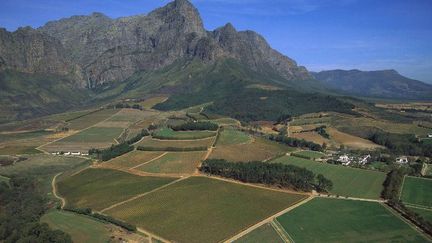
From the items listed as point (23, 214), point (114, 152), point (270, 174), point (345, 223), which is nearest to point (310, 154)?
point (270, 174)

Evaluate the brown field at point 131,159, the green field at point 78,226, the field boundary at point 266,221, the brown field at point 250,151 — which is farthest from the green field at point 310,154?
the green field at point 78,226

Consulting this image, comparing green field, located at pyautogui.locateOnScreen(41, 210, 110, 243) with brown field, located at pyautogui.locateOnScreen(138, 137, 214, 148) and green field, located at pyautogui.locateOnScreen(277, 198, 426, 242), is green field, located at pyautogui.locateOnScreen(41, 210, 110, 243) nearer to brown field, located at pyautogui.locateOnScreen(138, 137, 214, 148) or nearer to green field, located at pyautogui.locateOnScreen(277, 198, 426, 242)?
green field, located at pyautogui.locateOnScreen(277, 198, 426, 242)

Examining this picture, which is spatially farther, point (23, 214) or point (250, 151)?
point (250, 151)

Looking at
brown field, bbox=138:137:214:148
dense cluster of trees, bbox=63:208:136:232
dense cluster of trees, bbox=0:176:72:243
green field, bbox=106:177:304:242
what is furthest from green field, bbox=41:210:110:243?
brown field, bbox=138:137:214:148

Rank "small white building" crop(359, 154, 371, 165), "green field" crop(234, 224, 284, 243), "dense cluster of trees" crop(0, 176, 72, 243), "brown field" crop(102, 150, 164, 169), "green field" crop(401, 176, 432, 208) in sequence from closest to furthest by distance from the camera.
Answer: "dense cluster of trees" crop(0, 176, 72, 243), "green field" crop(234, 224, 284, 243), "green field" crop(401, 176, 432, 208), "brown field" crop(102, 150, 164, 169), "small white building" crop(359, 154, 371, 165)

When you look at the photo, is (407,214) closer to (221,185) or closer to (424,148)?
(221,185)

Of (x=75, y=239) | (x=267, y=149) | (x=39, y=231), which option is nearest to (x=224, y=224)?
(x=75, y=239)

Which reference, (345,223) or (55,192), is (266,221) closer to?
(345,223)
